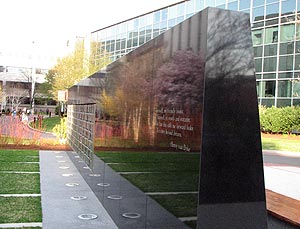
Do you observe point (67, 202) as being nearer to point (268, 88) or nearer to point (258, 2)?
point (268, 88)

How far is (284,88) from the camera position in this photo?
32.5 m

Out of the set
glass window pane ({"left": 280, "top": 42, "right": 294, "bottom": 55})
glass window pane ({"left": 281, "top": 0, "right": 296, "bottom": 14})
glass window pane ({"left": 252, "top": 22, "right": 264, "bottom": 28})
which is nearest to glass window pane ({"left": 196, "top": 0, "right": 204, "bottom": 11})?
glass window pane ({"left": 252, "top": 22, "right": 264, "bottom": 28})

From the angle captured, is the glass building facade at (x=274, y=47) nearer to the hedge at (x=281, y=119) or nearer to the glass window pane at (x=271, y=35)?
the glass window pane at (x=271, y=35)

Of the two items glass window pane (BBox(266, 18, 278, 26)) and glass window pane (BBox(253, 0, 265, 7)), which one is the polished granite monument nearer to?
glass window pane (BBox(266, 18, 278, 26))

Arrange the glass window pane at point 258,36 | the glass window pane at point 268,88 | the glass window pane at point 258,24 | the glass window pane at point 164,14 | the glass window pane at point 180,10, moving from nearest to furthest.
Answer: the glass window pane at point 268,88, the glass window pane at point 258,24, the glass window pane at point 258,36, the glass window pane at point 180,10, the glass window pane at point 164,14

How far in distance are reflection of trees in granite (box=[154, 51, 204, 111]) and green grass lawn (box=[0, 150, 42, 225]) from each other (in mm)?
3221

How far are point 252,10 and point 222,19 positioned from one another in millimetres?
32991

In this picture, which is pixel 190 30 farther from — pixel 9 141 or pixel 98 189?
pixel 9 141

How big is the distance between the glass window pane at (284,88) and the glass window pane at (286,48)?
8.05 feet

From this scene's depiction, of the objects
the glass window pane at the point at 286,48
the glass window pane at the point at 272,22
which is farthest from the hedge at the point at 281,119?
the glass window pane at the point at 272,22

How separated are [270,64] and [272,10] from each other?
15.1 ft

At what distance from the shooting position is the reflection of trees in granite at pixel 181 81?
11.6ft

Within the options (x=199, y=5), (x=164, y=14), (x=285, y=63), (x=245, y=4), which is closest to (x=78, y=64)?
(x=164, y=14)

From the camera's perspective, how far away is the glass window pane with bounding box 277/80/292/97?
105ft
